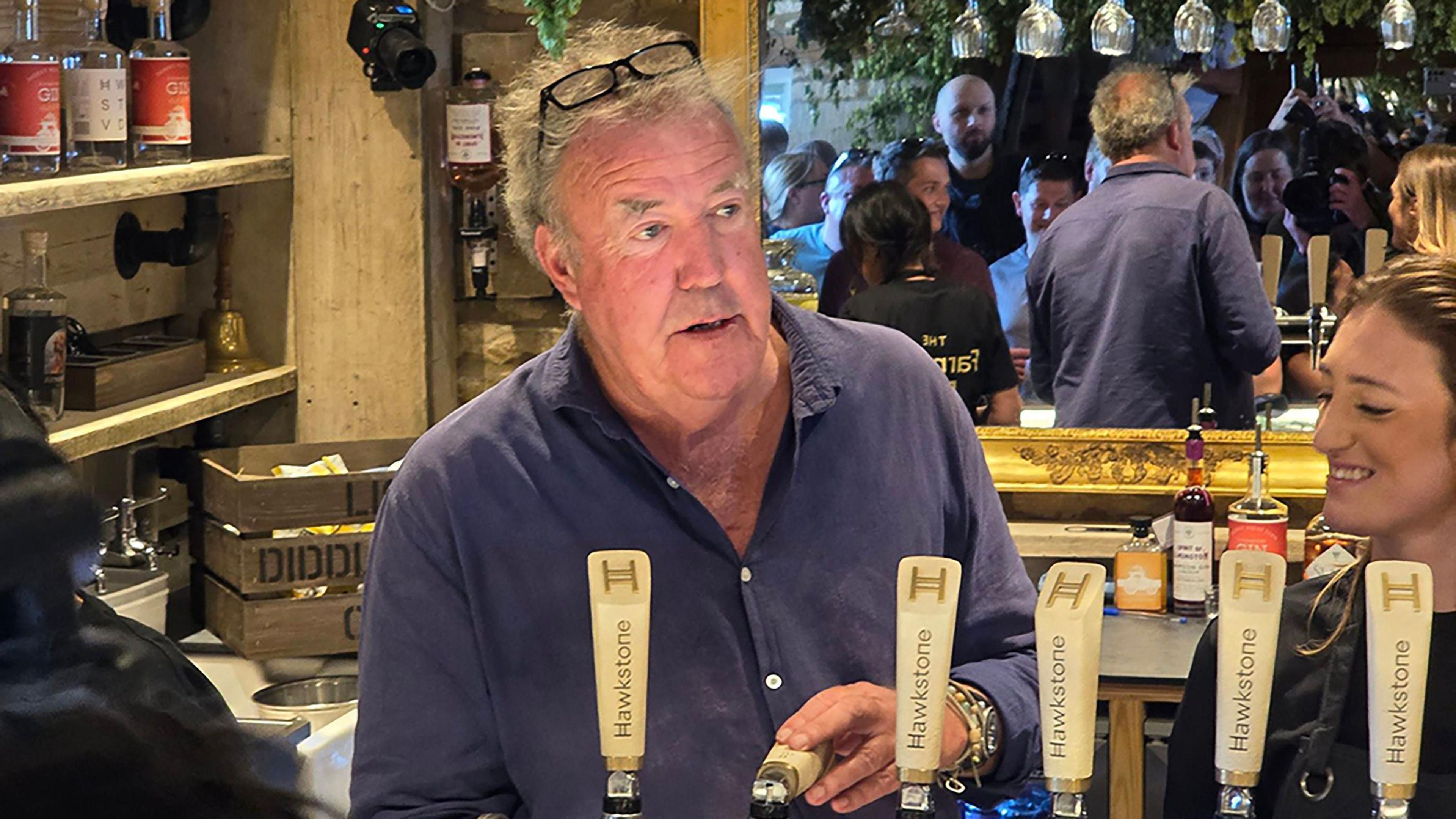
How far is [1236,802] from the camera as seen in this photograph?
107 centimetres

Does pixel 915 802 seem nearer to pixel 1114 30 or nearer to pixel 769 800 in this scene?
pixel 769 800

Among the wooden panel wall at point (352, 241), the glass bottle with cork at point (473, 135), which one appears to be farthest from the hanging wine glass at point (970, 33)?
the wooden panel wall at point (352, 241)

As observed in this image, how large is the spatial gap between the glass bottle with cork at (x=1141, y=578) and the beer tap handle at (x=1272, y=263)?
1.75ft

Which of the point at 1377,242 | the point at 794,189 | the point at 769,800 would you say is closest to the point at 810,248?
the point at 794,189

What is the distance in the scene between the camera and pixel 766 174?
11.4 ft

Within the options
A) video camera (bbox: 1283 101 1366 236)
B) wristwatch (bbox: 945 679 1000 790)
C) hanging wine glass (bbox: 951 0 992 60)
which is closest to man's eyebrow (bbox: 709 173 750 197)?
wristwatch (bbox: 945 679 1000 790)

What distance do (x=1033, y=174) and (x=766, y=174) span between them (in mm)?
511

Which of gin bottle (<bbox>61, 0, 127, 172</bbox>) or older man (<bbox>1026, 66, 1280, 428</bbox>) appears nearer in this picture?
gin bottle (<bbox>61, 0, 127, 172</bbox>)

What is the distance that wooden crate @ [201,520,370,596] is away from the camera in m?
2.98

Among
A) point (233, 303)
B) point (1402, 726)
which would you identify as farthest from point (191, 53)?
point (1402, 726)

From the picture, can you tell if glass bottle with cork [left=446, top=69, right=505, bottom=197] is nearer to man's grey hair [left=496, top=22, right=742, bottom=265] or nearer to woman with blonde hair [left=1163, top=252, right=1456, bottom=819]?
man's grey hair [left=496, top=22, right=742, bottom=265]

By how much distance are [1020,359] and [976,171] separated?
0.37 meters

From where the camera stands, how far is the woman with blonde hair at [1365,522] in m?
1.74

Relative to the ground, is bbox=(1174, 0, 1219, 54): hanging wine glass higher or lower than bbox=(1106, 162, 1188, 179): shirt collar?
higher
